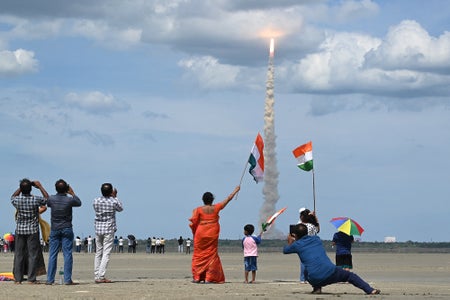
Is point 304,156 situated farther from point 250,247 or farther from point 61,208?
point 61,208

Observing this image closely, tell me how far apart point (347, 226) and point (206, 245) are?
2.88 meters

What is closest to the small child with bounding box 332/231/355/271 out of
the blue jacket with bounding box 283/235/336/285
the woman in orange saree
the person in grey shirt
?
the woman in orange saree

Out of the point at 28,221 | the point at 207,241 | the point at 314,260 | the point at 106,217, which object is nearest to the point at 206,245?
the point at 207,241

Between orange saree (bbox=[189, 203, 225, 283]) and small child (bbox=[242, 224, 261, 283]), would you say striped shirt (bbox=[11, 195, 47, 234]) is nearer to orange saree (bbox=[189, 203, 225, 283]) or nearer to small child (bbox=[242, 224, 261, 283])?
orange saree (bbox=[189, 203, 225, 283])

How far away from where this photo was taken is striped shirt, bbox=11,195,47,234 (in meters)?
19.1

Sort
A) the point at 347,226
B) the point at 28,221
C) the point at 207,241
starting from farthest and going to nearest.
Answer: the point at 207,241
the point at 347,226
the point at 28,221

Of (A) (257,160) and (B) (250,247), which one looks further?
(A) (257,160)

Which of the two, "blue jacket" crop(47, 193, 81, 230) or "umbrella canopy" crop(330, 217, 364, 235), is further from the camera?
"umbrella canopy" crop(330, 217, 364, 235)

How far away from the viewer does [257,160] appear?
24.5 metres

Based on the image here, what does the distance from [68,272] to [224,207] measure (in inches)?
132

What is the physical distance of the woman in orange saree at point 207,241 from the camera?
67.3 ft

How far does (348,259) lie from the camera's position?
2106cm

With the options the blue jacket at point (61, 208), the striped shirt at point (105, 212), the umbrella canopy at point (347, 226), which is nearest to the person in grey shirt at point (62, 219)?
the blue jacket at point (61, 208)

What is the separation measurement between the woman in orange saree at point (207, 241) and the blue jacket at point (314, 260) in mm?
3643
